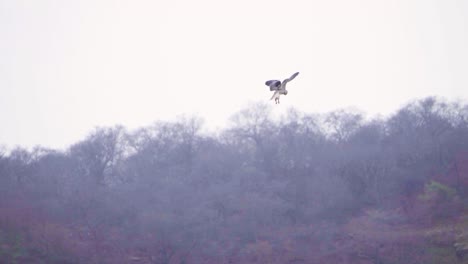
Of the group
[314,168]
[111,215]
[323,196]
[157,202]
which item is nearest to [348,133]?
[314,168]

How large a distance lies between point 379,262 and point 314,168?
18522 millimetres

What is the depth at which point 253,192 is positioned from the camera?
3978 centimetres

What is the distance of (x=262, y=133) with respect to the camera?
5291 centimetres

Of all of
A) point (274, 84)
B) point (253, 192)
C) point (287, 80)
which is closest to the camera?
point (287, 80)

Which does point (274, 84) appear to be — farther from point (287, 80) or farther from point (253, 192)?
point (253, 192)

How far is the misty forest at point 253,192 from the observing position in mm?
29391

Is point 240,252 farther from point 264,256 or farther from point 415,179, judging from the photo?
point 415,179

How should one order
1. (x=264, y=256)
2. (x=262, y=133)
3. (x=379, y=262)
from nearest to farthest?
1. (x=379, y=262)
2. (x=264, y=256)
3. (x=262, y=133)

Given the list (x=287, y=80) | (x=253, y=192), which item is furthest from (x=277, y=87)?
(x=253, y=192)

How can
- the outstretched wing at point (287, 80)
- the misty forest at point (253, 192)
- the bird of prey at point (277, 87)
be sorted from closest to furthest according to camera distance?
the outstretched wing at point (287, 80)
the bird of prey at point (277, 87)
the misty forest at point (253, 192)

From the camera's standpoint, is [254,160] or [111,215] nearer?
[111,215]

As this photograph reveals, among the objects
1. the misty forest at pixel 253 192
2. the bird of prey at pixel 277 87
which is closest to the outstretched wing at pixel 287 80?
the bird of prey at pixel 277 87

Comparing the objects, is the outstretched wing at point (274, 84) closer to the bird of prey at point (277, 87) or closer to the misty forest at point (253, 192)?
the bird of prey at point (277, 87)

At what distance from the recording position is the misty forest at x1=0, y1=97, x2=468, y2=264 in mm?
29391
